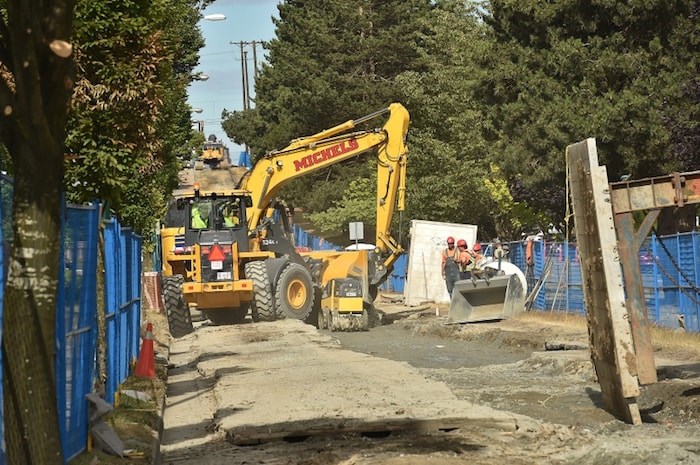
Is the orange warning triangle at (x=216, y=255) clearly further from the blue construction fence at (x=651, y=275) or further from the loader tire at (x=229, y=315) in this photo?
the blue construction fence at (x=651, y=275)

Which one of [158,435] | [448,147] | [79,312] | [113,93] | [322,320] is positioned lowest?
[158,435]

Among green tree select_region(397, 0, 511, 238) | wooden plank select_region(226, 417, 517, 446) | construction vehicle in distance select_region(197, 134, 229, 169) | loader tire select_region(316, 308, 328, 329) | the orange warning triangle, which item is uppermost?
construction vehicle in distance select_region(197, 134, 229, 169)

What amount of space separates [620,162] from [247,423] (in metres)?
21.0

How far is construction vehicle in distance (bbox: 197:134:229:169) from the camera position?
96912 mm

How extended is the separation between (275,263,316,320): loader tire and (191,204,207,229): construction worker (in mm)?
2194

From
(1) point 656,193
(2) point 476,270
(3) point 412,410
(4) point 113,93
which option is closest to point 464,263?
(2) point 476,270

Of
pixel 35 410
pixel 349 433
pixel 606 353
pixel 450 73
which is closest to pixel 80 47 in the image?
pixel 349 433

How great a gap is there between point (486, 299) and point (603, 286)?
15.7 metres

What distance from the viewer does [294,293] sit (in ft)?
95.4

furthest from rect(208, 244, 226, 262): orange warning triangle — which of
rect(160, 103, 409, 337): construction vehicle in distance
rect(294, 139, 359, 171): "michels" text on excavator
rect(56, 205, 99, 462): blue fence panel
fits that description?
rect(56, 205, 99, 462): blue fence panel

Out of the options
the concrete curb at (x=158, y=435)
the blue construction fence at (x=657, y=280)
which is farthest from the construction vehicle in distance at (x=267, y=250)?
the concrete curb at (x=158, y=435)

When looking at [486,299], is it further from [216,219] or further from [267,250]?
[216,219]

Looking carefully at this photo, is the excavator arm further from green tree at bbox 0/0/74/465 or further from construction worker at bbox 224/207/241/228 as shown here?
green tree at bbox 0/0/74/465

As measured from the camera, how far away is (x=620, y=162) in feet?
103
